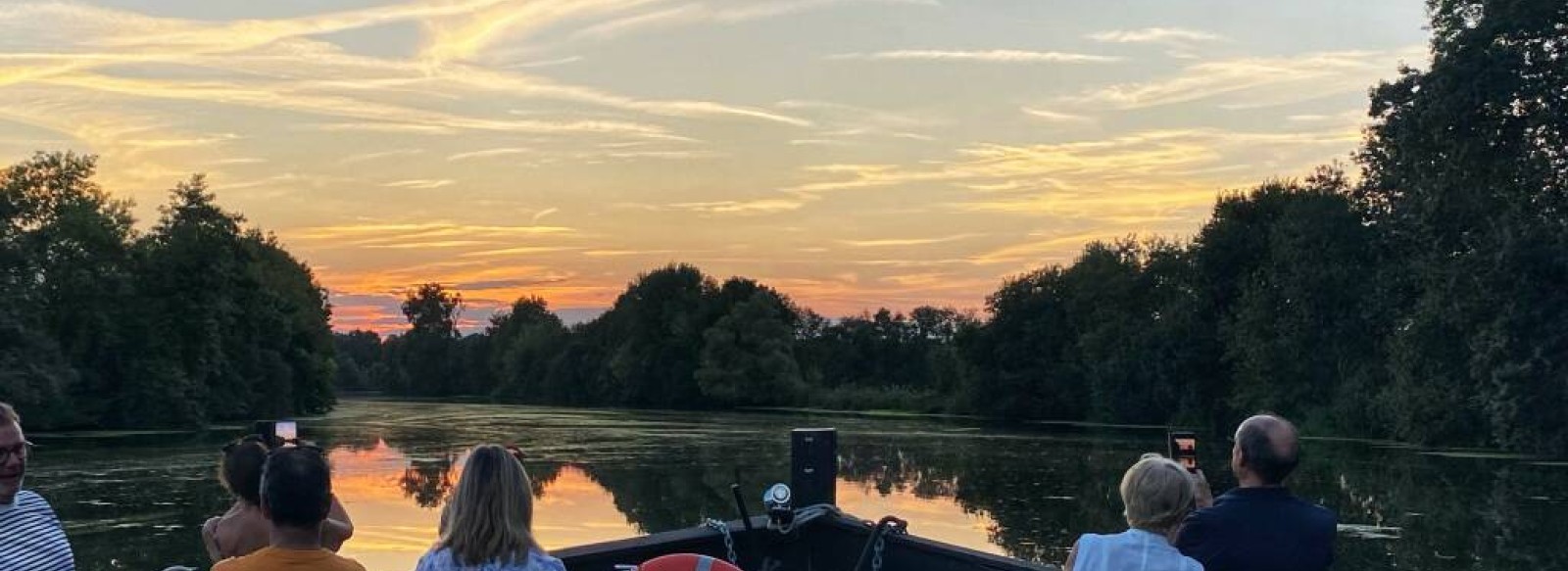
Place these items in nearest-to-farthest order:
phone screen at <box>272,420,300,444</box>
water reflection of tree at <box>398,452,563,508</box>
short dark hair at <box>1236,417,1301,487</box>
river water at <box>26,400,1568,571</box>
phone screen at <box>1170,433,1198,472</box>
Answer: short dark hair at <box>1236,417,1301,487</box> → phone screen at <box>272,420,300,444</box> → phone screen at <box>1170,433,1198,472</box> → river water at <box>26,400,1568,571</box> → water reflection of tree at <box>398,452,563,508</box>

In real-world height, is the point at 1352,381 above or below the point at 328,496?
below

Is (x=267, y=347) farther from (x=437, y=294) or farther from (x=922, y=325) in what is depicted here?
(x=437, y=294)

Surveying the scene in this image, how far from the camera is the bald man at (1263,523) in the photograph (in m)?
3.60

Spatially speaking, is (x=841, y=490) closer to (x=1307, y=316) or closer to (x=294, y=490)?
(x=294, y=490)

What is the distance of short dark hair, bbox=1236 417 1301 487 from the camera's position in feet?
11.8

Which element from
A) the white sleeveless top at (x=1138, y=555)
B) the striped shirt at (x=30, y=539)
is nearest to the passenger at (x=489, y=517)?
the striped shirt at (x=30, y=539)

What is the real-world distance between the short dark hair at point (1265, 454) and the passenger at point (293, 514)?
240 cm

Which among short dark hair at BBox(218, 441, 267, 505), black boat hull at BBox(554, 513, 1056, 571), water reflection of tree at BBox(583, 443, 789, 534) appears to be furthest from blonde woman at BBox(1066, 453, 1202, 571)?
water reflection of tree at BBox(583, 443, 789, 534)

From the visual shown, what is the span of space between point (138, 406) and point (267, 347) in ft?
30.3

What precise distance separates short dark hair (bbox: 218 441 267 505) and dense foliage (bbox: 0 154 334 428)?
3437 centimetres

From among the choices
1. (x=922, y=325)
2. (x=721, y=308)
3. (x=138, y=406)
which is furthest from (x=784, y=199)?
(x=922, y=325)

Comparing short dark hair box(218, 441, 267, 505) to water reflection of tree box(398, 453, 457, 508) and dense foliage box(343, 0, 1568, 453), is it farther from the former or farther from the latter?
dense foliage box(343, 0, 1568, 453)

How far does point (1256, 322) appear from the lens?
39750mm

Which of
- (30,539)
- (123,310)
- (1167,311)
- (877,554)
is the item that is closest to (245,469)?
(30,539)
